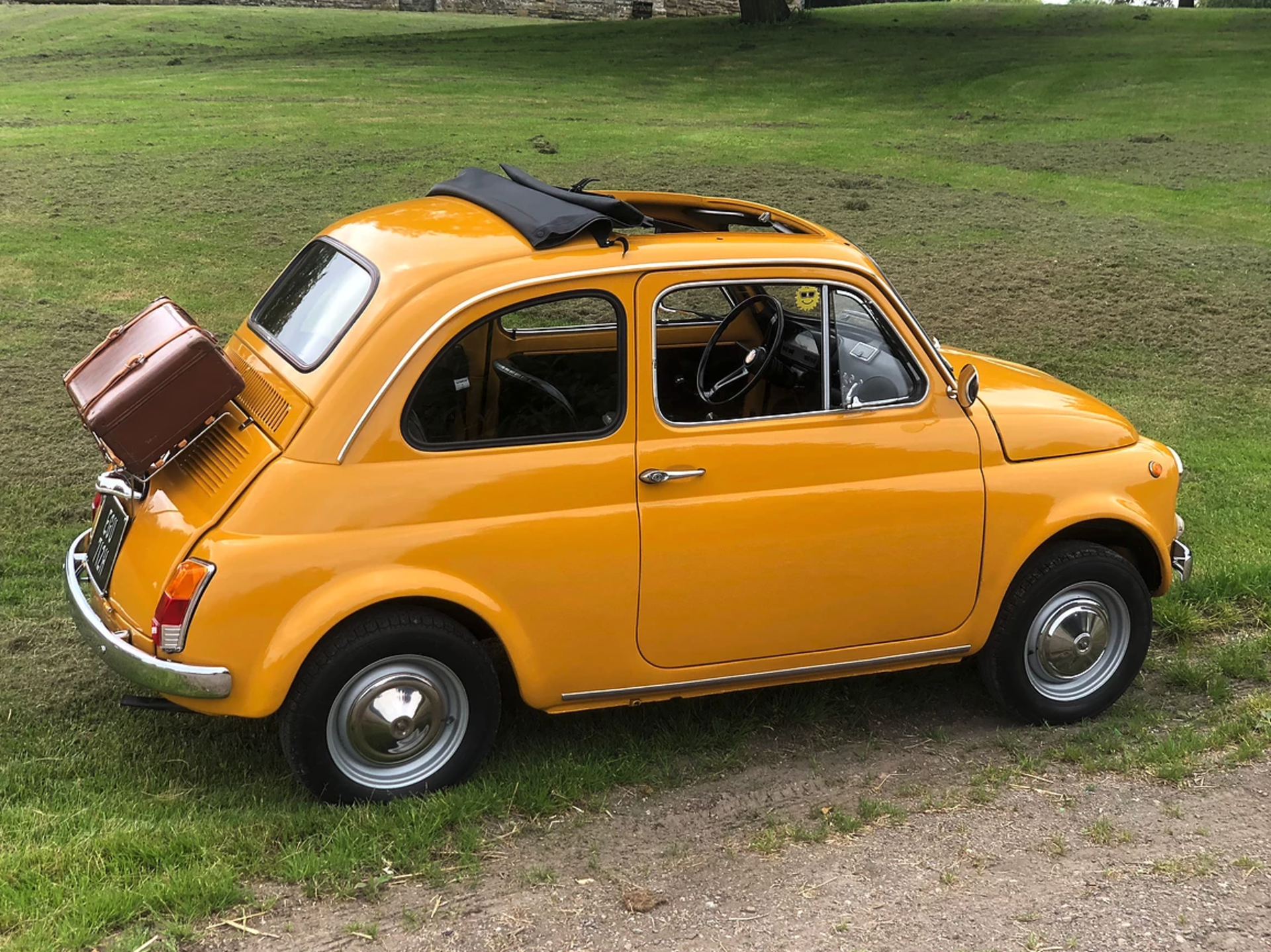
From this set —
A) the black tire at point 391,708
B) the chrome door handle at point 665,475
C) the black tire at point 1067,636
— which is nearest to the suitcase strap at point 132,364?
the black tire at point 391,708

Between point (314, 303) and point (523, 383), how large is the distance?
0.85 metres

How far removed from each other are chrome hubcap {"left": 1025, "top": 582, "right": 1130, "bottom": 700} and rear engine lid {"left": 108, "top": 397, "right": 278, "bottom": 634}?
3.10 metres

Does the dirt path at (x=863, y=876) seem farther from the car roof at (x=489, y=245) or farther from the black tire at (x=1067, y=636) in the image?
the car roof at (x=489, y=245)

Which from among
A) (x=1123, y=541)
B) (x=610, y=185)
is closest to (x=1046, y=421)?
(x=1123, y=541)

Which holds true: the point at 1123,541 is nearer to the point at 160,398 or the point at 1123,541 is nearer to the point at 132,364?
the point at 160,398

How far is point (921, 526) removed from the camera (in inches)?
184

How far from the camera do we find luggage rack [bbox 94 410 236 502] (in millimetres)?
4305

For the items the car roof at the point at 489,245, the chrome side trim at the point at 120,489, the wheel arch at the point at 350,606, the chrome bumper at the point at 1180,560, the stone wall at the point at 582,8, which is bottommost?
the chrome bumper at the point at 1180,560

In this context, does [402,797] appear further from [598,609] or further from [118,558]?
[118,558]

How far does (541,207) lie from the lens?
469 centimetres

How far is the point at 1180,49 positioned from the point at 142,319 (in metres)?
23.8

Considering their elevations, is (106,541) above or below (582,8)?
below

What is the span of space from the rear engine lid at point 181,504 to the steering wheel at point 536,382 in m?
0.89

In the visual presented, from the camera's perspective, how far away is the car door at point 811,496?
4.41 m
